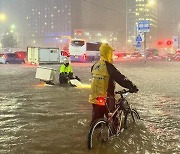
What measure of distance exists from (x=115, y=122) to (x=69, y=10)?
19262cm

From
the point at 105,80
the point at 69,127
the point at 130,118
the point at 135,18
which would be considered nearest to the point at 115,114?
the point at 105,80

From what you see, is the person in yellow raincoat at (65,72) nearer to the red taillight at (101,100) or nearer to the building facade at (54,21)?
the red taillight at (101,100)

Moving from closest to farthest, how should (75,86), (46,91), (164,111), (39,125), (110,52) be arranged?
1. (110,52)
2. (39,125)
3. (164,111)
4. (46,91)
5. (75,86)

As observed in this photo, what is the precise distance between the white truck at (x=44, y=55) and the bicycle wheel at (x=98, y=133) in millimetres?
35912

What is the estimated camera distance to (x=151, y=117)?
32.1 feet

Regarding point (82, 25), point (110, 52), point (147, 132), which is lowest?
point (147, 132)

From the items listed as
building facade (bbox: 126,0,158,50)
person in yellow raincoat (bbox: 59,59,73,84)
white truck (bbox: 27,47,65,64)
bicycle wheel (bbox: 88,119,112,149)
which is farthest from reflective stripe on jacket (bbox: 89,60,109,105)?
building facade (bbox: 126,0,158,50)

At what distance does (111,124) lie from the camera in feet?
23.0

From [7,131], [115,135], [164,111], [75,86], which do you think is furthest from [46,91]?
[115,135]

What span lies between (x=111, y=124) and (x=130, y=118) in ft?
5.22

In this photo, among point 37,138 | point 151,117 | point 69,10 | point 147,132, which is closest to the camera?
point 37,138

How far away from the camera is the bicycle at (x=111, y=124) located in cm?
652

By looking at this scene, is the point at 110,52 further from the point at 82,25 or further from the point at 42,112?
the point at 82,25

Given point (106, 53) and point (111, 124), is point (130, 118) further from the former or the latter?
point (106, 53)
